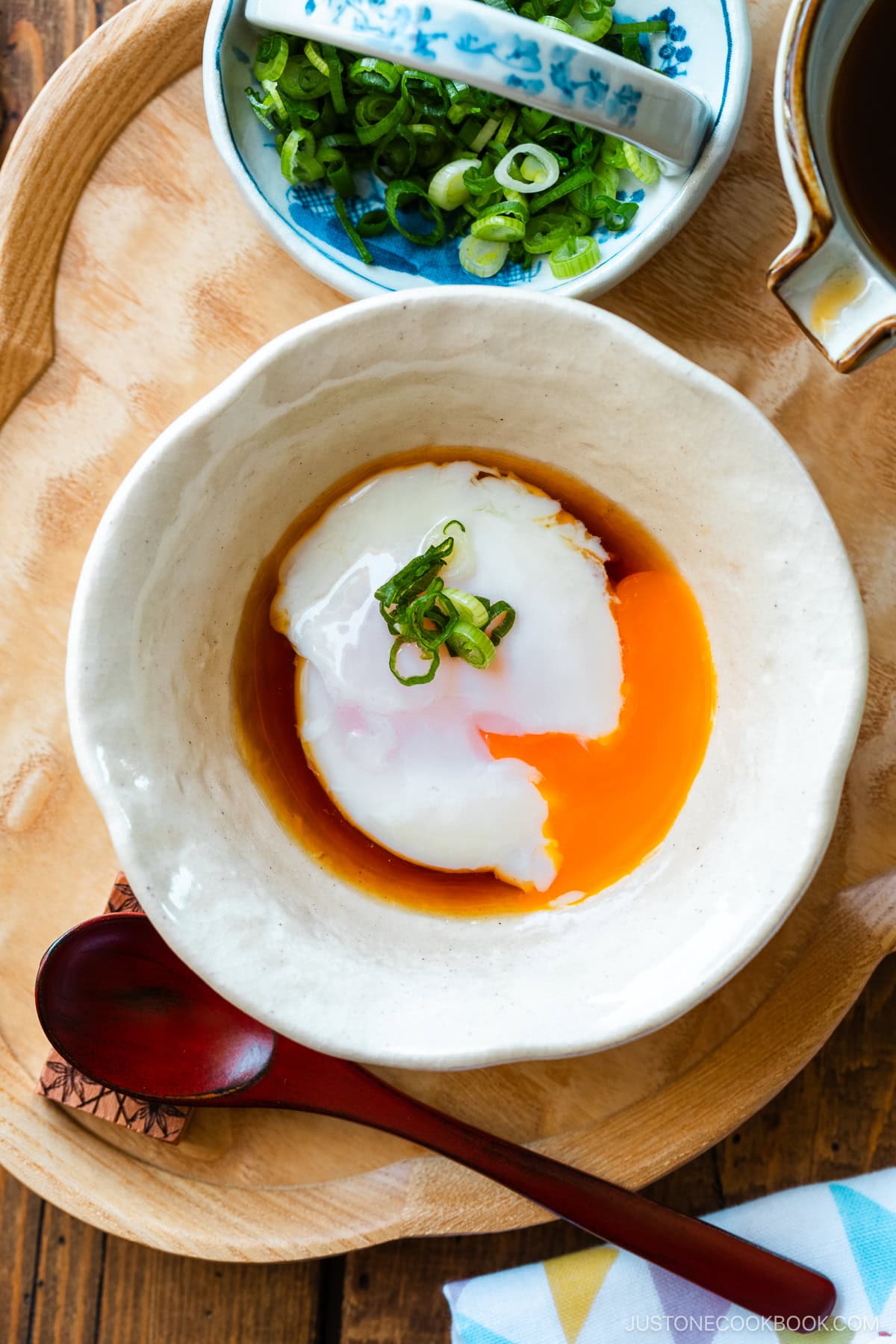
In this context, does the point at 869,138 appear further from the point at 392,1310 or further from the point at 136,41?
the point at 392,1310

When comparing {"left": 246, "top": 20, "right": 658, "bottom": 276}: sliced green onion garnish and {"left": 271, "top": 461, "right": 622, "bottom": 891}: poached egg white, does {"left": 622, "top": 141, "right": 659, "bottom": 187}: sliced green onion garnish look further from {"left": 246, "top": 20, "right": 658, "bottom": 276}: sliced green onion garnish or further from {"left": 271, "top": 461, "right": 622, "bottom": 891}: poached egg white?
{"left": 271, "top": 461, "right": 622, "bottom": 891}: poached egg white

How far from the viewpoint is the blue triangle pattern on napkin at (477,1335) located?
5.37ft

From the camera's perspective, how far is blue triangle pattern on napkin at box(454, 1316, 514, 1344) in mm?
1638

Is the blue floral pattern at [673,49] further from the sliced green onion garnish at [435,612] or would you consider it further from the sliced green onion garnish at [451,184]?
the sliced green onion garnish at [435,612]

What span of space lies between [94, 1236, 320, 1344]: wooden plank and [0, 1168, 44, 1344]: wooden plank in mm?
175

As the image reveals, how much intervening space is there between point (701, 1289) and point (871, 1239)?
273mm

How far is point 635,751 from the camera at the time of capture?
4.91 feet

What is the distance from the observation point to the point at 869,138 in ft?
4.50

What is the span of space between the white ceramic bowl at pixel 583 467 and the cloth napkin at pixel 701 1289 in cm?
66

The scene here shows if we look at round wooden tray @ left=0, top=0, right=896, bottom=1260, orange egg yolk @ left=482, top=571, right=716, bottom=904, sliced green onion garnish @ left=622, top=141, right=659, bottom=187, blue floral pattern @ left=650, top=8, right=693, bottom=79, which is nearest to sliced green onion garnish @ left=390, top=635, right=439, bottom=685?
orange egg yolk @ left=482, top=571, right=716, bottom=904

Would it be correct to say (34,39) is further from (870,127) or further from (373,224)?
(870,127)

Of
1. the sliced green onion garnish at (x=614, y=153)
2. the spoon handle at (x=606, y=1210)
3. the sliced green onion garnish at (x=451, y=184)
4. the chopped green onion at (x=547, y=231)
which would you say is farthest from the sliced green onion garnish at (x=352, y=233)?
the spoon handle at (x=606, y=1210)

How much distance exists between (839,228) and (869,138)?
313 millimetres

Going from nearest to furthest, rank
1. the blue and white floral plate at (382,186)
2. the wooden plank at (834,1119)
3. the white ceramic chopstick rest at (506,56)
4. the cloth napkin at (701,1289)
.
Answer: the white ceramic chopstick rest at (506,56)
the blue and white floral plate at (382,186)
the cloth napkin at (701,1289)
the wooden plank at (834,1119)
